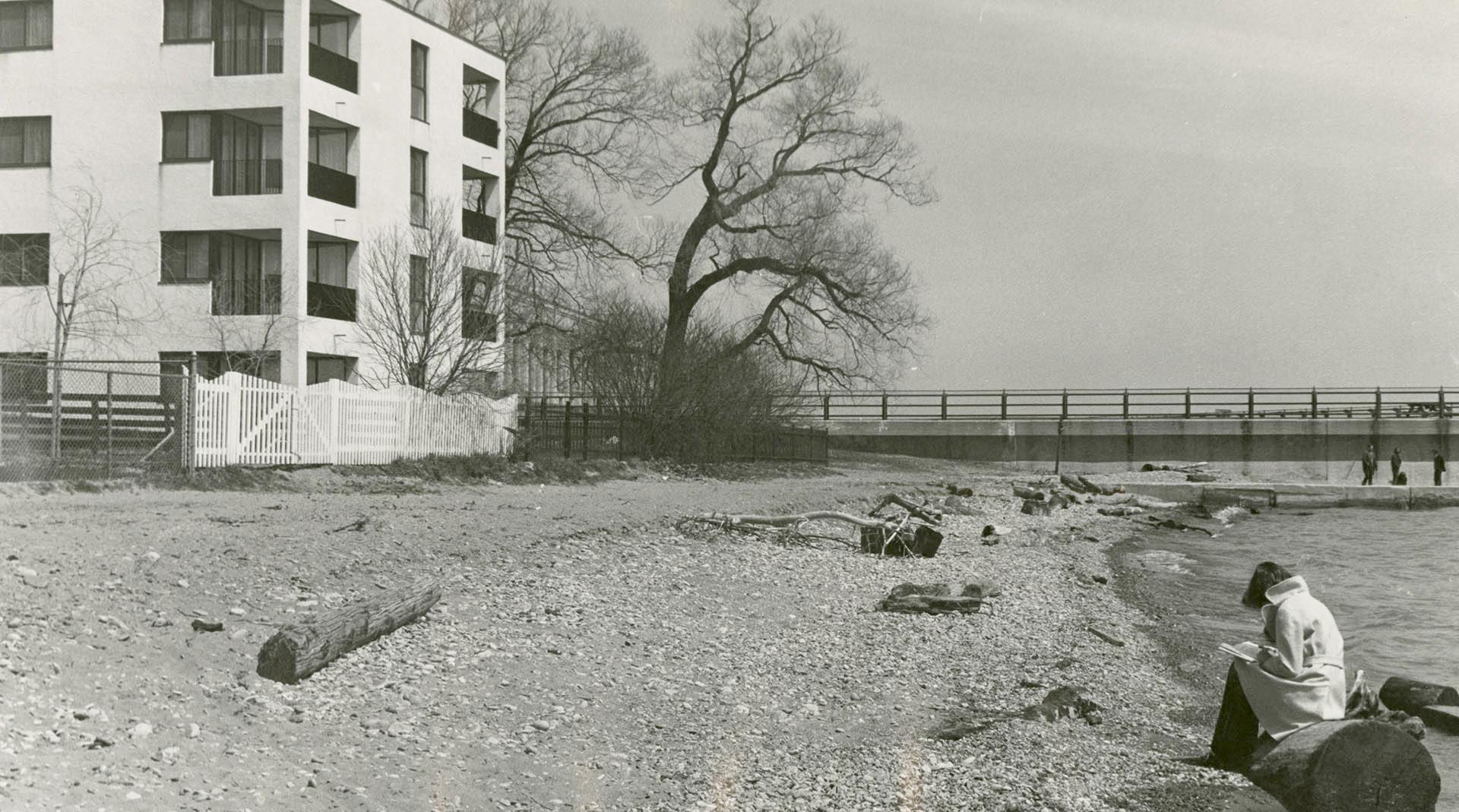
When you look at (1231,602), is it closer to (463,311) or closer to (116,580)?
(116,580)

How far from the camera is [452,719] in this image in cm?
718

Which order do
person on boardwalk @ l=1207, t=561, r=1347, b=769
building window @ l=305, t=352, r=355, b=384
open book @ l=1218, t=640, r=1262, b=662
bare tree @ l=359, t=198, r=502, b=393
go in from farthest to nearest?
building window @ l=305, t=352, r=355, b=384 → bare tree @ l=359, t=198, r=502, b=393 → open book @ l=1218, t=640, r=1262, b=662 → person on boardwalk @ l=1207, t=561, r=1347, b=769

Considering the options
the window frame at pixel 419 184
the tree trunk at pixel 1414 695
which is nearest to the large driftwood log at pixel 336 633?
the tree trunk at pixel 1414 695

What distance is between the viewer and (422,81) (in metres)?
33.1

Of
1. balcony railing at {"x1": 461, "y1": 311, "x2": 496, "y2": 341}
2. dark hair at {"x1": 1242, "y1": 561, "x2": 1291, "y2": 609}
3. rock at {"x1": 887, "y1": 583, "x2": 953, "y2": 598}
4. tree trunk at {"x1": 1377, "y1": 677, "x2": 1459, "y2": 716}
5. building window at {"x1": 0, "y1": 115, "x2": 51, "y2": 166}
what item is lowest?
tree trunk at {"x1": 1377, "y1": 677, "x2": 1459, "y2": 716}

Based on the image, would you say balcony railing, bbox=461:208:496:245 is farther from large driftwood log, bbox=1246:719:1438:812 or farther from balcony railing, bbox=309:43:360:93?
large driftwood log, bbox=1246:719:1438:812

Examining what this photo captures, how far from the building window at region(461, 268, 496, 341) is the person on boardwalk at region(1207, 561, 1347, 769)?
21.9 metres

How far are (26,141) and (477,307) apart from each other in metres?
10.4

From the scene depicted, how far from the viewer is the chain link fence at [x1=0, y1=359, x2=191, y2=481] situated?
16.1 metres

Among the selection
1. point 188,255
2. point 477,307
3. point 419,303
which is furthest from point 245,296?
point 477,307

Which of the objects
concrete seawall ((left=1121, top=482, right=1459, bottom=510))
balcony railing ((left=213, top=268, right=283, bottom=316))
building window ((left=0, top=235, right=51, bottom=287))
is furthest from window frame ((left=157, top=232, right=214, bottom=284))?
concrete seawall ((left=1121, top=482, right=1459, bottom=510))

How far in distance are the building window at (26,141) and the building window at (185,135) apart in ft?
8.12

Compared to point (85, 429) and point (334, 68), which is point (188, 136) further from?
point (85, 429)

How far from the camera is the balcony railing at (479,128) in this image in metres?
35.3
